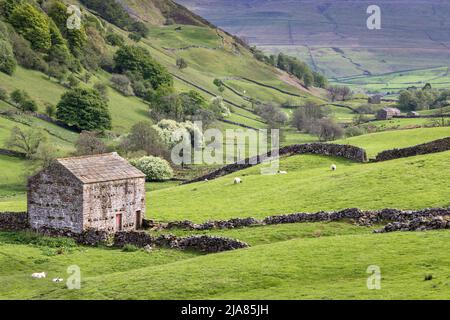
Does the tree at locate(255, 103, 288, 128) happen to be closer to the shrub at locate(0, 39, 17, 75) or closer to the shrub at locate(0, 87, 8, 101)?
the shrub at locate(0, 39, 17, 75)

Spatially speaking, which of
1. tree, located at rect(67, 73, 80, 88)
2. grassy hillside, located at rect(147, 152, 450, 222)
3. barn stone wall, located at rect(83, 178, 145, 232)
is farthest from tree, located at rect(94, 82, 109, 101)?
barn stone wall, located at rect(83, 178, 145, 232)

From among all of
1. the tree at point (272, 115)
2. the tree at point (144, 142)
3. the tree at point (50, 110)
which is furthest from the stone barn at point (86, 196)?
the tree at point (272, 115)

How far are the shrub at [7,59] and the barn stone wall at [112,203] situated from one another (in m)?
87.3

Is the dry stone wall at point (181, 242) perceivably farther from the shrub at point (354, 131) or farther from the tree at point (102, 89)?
the tree at point (102, 89)

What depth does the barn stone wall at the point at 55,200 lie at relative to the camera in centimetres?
4931

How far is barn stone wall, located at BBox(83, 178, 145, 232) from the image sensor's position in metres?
49.4

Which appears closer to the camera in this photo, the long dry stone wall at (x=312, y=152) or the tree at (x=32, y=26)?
the long dry stone wall at (x=312, y=152)

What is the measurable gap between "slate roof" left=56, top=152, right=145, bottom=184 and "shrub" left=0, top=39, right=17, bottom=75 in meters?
85.9

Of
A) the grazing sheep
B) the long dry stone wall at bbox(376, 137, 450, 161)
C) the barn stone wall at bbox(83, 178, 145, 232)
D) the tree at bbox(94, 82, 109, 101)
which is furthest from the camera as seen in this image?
the tree at bbox(94, 82, 109, 101)

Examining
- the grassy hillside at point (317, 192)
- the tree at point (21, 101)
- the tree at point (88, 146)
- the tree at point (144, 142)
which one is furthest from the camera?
the tree at point (21, 101)

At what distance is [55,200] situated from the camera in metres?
50.2

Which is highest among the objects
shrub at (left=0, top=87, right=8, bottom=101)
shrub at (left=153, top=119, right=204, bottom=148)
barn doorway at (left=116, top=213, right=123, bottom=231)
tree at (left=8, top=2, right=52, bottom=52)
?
tree at (left=8, top=2, right=52, bottom=52)

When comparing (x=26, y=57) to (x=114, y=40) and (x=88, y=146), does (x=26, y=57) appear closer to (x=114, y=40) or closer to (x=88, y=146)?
(x=88, y=146)
